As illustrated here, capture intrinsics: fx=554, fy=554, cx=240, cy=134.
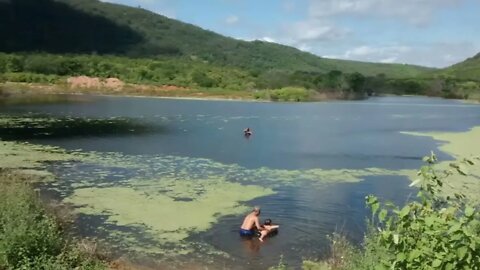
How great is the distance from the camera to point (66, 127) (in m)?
46.2

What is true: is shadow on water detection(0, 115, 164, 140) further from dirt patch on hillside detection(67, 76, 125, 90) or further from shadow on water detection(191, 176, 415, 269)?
dirt patch on hillside detection(67, 76, 125, 90)

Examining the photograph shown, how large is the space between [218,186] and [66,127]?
2646 centimetres

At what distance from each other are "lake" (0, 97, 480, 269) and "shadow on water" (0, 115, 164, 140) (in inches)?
8.9

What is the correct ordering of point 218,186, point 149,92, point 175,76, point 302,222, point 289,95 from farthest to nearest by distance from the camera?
point 175,76, point 289,95, point 149,92, point 218,186, point 302,222

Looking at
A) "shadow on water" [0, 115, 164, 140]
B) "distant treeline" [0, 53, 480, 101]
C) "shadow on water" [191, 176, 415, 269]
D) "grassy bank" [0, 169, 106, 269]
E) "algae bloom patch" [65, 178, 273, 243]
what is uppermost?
"distant treeline" [0, 53, 480, 101]

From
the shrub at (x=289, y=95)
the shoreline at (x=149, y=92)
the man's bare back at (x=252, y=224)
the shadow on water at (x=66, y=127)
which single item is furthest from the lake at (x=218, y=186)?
the shrub at (x=289, y=95)

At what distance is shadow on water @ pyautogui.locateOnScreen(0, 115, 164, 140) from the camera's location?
132ft

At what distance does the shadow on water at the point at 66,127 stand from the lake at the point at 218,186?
226 millimetres

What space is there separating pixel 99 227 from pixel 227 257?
4405 millimetres

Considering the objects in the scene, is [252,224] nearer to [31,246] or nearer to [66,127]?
[31,246]

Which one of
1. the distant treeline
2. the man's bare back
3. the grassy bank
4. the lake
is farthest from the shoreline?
the grassy bank

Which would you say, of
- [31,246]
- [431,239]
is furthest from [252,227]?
[431,239]

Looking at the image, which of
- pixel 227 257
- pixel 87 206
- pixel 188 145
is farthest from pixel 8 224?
pixel 188 145

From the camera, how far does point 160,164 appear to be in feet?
95.8
